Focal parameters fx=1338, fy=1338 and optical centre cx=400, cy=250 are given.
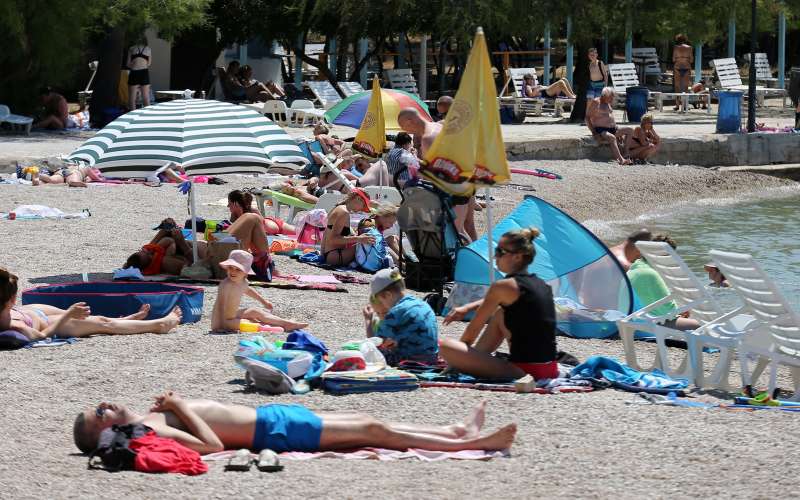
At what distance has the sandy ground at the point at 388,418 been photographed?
214 inches

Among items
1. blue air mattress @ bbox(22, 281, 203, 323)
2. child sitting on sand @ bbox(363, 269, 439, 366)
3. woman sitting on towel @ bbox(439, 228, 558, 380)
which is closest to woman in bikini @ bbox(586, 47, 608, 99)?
blue air mattress @ bbox(22, 281, 203, 323)

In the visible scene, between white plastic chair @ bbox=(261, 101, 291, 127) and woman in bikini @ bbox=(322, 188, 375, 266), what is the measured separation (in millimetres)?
11618

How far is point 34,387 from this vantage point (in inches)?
281

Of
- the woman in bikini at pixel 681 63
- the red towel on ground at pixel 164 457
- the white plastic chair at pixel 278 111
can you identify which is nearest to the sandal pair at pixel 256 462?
the red towel on ground at pixel 164 457

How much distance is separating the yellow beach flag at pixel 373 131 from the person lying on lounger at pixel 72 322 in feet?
16.9

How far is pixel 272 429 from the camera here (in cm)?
590

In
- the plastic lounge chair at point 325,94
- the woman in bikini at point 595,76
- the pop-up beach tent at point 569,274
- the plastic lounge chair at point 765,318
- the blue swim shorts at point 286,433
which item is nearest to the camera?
the blue swim shorts at point 286,433

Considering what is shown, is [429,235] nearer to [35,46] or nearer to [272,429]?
[272,429]

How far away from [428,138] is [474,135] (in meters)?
2.79

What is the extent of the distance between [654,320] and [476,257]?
1.80 m

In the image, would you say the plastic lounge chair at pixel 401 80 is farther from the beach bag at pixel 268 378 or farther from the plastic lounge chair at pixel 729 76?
the beach bag at pixel 268 378

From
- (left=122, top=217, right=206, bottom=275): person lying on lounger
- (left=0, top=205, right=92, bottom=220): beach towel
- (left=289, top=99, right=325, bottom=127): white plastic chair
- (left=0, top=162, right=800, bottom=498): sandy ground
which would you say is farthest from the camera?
(left=289, top=99, right=325, bottom=127): white plastic chair

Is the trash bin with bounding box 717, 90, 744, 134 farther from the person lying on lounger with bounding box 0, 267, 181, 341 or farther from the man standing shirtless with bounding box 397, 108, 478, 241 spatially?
the person lying on lounger with bounding box 0, 267, 181, 341

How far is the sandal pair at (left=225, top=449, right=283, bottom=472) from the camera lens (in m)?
5.62
